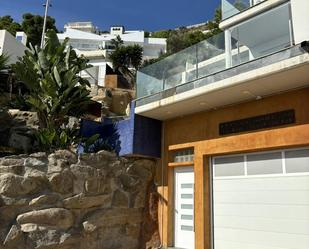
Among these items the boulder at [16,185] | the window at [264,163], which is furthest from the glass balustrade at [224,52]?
the boulder at [16,185]

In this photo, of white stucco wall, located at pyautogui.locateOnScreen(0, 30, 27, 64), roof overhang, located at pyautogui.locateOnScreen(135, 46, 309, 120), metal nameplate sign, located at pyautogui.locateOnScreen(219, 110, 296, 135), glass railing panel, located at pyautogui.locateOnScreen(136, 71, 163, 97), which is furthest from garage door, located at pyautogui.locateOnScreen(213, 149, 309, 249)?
white stucco wall, located at pyautogui.locateOnScreen(0, 30, 27, 64)

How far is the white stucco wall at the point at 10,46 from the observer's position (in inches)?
1057

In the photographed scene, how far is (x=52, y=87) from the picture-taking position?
40.5 ft

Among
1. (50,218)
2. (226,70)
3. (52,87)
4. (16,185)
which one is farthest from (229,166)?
(52,87)

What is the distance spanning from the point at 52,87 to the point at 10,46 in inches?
728

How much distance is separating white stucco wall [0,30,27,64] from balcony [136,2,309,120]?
17785mm

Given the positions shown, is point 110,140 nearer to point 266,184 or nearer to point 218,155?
point 218,155

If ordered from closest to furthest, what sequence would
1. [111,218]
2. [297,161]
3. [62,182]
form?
1. [297,161]
2. [62,182]
3. [111,218]

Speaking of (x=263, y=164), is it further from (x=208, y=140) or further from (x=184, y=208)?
(x=184, y=208)

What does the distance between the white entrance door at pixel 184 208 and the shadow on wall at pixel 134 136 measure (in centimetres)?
135

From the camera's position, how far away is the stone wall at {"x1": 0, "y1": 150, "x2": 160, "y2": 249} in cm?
1006

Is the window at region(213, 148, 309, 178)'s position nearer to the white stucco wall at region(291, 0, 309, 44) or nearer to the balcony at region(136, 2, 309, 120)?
the balcony at region(136, 2, 309, 120)

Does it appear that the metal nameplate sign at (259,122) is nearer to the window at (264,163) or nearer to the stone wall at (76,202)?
the window at (264,163)

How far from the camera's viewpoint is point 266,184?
10164 millimetres
